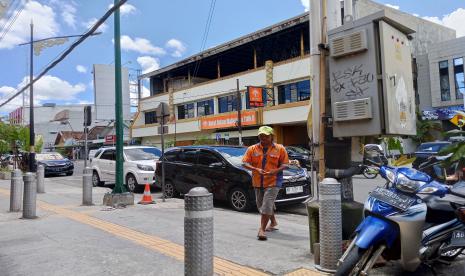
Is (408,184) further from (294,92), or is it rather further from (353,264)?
(294,92)

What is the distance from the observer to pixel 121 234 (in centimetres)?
688

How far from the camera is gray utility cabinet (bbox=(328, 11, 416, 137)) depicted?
15.4 feet

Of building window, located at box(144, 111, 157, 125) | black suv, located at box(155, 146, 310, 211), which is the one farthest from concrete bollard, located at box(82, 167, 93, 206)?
building window, located at box(144, 111, 157, 125)

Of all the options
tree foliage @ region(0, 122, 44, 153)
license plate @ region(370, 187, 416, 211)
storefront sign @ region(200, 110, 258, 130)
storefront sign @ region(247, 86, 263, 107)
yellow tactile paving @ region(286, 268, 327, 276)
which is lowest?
yellow tactile paving @ region(286, 268, 327, 276)

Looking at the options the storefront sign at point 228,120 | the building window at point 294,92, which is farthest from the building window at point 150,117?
the building window at point 294,92

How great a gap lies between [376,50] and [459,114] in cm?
126

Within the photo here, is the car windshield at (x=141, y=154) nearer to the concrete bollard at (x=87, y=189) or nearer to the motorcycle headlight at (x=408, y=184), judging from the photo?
the concrete bollard at (x=87, y=189)

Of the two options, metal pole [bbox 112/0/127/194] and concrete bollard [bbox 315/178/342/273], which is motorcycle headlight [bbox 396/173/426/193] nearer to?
concrete bollard [bbox 315/178/342/273]

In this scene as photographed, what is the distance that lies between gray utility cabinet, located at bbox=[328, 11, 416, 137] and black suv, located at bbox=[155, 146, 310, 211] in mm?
4816

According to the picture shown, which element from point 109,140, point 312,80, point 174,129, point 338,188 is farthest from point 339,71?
point 109,140

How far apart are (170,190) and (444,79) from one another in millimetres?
27586

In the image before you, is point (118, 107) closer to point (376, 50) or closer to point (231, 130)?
point (376, 50)

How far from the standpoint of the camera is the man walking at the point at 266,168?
6.40 m

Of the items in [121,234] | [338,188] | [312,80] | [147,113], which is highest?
[147,113]
